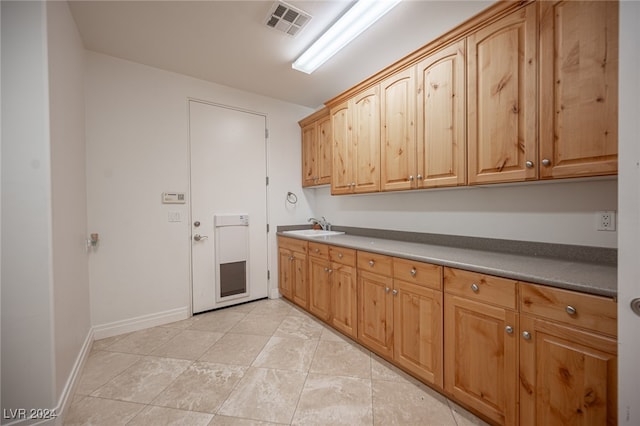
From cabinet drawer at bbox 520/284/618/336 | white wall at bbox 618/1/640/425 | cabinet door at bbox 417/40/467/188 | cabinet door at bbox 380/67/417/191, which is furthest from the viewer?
cabinet door at bbox 380/67/417/191

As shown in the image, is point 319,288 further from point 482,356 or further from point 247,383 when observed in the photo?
point 482,356

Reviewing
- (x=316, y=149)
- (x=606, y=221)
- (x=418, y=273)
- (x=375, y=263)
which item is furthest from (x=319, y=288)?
(x=606, y=221)

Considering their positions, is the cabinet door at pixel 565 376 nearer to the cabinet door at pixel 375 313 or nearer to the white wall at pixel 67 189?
the cabinet door at pixel 375 313

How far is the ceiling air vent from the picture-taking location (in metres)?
1.75

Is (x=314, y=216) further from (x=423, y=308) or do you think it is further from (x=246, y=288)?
(x=423, y=308)

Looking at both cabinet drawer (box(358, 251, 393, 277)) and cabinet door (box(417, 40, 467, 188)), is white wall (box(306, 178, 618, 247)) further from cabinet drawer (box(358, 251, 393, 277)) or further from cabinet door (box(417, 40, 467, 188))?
cabinet drawer (box(358, 251, 393, 277))

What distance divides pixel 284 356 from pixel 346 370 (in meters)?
0.52

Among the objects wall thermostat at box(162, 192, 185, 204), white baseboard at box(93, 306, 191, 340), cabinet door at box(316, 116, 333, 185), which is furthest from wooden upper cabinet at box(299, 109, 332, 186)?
white baseboard at box(93, 306, 191, 340)

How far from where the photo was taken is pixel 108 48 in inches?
87.5

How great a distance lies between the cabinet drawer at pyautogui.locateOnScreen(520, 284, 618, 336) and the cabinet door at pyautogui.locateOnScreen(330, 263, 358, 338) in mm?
1204

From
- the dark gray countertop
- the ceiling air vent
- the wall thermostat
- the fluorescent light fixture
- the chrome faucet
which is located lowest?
the dark gray countertop

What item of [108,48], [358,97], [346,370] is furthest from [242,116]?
[346,370]

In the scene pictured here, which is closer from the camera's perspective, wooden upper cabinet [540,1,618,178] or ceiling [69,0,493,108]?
wooden upper cabinet [540,1,618,178]

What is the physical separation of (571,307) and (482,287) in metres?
0.33
